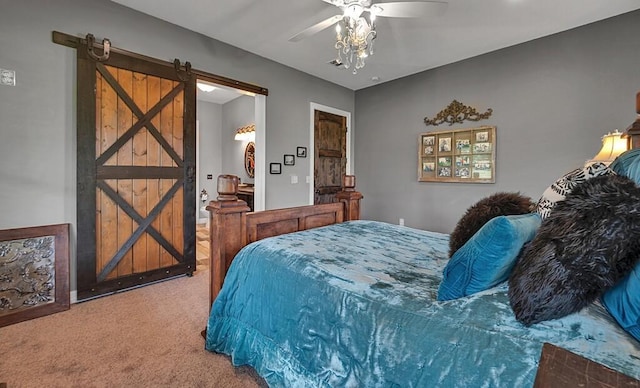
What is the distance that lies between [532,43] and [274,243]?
12.4 ft

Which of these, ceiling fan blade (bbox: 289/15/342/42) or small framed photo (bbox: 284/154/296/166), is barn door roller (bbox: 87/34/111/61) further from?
small framed photo (bbox: 284/154/296/166)

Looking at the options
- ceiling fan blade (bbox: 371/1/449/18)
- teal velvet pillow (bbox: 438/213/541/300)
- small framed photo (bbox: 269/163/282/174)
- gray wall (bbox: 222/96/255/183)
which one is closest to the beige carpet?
teal velvet pillow (bbox: 438/213/541/300)

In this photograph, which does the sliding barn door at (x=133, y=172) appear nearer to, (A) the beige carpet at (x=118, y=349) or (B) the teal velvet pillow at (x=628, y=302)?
(A) the beige carpet at (x=118, y=349)

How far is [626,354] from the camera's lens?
0.67 meters

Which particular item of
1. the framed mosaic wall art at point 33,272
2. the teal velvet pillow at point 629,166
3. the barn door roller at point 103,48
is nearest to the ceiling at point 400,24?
the barn door roller at point 103,48

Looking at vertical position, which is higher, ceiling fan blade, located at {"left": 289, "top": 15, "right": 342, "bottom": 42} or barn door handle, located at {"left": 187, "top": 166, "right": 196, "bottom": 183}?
ceiling fan blade, located at {"left": 289, "top": 15, "right": 342, "bottom": 42}

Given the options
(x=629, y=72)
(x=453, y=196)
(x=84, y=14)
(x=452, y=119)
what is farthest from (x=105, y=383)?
(x=629, y=72)

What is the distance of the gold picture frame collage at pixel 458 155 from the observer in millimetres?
3656

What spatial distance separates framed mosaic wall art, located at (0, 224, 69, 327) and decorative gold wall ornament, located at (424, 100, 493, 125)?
4480 millimetres

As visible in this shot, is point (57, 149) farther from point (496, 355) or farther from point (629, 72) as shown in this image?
point (629, 72)

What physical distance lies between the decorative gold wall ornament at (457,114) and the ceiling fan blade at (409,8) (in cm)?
212

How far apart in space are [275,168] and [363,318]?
319 cm

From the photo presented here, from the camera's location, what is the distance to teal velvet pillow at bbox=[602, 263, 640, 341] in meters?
0.71

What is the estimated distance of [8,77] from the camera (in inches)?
Answer: 86.1
